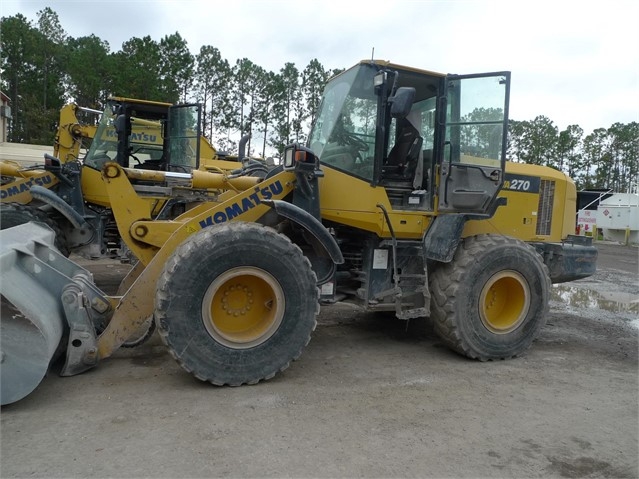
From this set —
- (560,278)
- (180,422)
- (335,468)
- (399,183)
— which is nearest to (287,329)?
(180,422)

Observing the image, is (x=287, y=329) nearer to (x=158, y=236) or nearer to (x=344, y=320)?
(x=158, y=236)

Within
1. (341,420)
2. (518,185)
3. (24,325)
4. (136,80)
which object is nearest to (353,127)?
(518,185)

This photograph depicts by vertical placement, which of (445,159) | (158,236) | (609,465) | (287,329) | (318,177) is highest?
(445,159)

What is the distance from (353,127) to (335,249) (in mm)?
1351

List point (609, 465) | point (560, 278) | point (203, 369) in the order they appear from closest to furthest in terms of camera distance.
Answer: point (609, 465) → point (203, 369) → point (560, 278)

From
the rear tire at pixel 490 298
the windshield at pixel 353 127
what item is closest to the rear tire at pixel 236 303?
the windshield at pixel 353 127

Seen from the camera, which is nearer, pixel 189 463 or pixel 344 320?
pixel 189 463

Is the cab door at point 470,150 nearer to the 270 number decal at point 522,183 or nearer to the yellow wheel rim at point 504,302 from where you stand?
the 270 number decal at point 522,183

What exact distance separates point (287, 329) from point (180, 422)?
41.2 inches

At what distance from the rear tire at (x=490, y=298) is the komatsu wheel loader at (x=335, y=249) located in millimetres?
14

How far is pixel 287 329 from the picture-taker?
373 centimetres

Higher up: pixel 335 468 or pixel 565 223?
pixel 565 223

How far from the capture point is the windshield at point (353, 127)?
4621 millimetres

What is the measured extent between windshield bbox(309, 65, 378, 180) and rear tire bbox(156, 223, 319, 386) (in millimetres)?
1287
